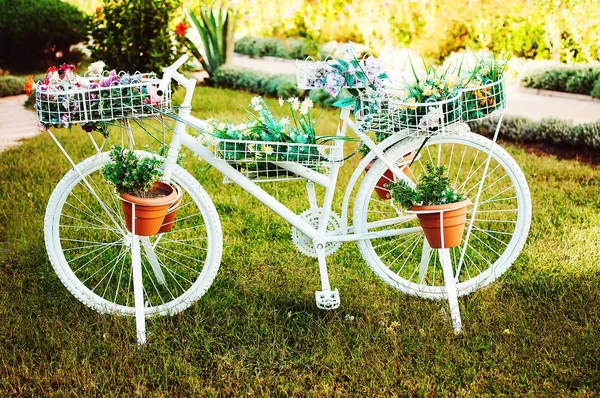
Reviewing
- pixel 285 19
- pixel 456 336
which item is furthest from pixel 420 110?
pixel 285 19

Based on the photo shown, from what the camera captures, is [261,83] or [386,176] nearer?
[386,176]

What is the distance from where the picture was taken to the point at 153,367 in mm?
2666

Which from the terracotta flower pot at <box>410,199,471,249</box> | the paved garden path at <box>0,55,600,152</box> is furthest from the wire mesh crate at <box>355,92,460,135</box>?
the paved garden path at <box>0,55,600,152</box>

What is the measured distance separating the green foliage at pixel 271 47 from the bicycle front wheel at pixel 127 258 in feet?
19.4

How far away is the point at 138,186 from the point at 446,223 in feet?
4.03


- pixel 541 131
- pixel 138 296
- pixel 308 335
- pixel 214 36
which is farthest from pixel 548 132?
pixel 214 36

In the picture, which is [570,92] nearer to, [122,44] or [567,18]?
[567,18]

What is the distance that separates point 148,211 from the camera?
2.68 meters

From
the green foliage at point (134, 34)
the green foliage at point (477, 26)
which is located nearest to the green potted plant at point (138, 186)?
the green foliage at point (134, 34)

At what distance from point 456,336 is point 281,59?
7836mm

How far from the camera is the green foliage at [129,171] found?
264cm

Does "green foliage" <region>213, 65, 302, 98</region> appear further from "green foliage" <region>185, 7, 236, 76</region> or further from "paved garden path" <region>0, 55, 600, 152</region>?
"paved garden path" <region>0, 55, 600, 152</region>

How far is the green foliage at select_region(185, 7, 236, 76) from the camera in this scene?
847cm

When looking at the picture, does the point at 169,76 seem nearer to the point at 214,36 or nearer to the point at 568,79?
the point at 568,79
